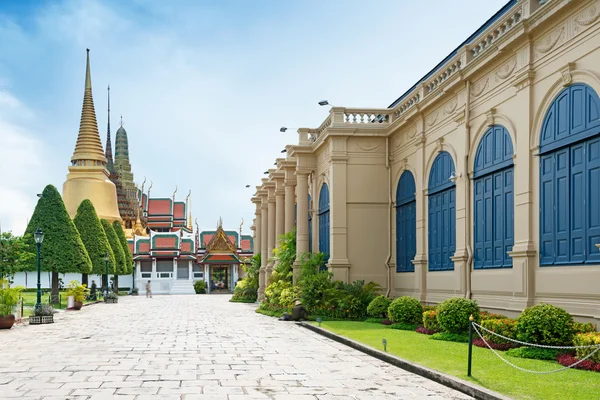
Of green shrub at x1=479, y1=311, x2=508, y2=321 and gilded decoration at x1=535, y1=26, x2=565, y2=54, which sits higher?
gilded decoration at x1=535, y1=26, x2=565, y2=54

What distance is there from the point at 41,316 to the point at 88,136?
56998mm

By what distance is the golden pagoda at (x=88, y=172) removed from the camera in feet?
257

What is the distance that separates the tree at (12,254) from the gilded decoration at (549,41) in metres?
27.8

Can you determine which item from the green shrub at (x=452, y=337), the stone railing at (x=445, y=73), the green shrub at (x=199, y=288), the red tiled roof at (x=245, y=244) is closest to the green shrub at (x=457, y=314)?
the green shrub at (x=452, y=337)

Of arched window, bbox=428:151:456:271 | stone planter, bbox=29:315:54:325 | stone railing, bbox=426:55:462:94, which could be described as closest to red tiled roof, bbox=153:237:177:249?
stone planter, bbox=29:315:54:325

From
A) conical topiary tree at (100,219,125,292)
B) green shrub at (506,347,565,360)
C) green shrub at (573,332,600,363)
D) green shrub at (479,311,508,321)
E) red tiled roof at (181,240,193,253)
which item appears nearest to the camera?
green shrub at (573,332,600,363)

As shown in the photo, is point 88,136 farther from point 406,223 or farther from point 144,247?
point 406,223

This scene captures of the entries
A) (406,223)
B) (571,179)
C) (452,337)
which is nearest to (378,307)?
(406,223)

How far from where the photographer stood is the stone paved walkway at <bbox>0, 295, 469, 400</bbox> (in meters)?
9.96

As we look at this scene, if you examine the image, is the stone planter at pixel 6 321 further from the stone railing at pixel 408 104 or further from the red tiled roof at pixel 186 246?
the red tiled roof at pixel 186 246

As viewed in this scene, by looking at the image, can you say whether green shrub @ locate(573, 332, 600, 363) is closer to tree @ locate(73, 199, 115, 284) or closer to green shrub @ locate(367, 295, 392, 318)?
green shrub @ locate(367, 295, 392, 318)

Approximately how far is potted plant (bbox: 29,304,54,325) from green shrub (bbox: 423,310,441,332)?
15.1 meters

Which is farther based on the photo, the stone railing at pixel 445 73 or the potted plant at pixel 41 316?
the potted plant at pixel 41 316

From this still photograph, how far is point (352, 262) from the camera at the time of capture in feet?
83.7
